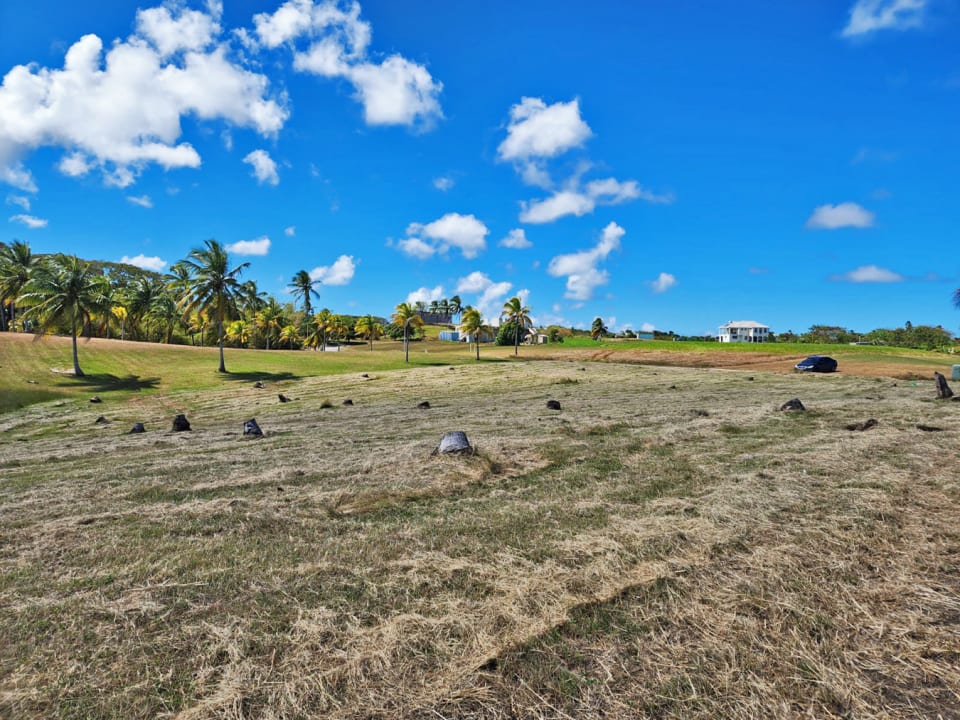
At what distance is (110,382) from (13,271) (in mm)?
58163

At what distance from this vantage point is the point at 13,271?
7819 cm

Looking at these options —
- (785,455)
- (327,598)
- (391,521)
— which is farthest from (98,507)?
(785,455)

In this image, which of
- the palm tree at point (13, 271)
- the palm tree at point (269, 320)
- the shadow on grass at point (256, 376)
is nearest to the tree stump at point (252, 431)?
the shadow on grass at point (256, 376)

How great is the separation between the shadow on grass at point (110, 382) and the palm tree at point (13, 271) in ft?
122

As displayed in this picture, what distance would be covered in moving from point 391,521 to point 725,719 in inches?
203

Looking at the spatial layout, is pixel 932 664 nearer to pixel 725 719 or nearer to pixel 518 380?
pixel 725 719

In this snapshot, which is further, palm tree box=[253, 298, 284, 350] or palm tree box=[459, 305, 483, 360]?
palm tree box=[253, 298, 284, 350]

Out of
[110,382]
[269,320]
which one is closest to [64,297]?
[110,382]

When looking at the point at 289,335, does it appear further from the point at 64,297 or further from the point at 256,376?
the point at 64,297

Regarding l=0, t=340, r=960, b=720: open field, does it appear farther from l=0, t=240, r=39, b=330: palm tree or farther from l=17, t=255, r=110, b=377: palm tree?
l=0, t=240, r=39, b=330: palm tree

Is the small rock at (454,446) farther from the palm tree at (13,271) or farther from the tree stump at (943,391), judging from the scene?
the palm tree at (13,271)

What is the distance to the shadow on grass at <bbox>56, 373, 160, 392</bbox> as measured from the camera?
41.2 meters

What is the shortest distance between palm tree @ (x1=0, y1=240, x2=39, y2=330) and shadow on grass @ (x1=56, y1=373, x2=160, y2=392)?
37234mm

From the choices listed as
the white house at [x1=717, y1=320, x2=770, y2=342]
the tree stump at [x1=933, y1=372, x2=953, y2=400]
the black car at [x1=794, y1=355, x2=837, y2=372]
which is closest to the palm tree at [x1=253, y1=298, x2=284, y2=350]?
the black car at [x1=794, y1=355, x2=837, y2=372]
